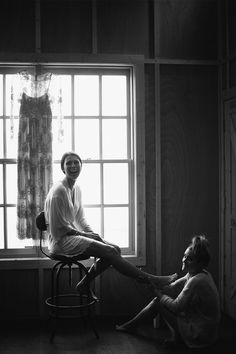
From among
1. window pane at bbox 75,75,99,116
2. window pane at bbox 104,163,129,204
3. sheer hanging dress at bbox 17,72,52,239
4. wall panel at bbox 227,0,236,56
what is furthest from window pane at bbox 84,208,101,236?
wall panel at bbox 227,0,236,56

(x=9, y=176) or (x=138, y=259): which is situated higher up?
(x=9, y=176)

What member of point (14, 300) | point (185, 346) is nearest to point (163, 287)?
point (185, 346)

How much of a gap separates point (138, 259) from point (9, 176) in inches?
Answer: 62.5

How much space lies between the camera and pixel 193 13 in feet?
16.7

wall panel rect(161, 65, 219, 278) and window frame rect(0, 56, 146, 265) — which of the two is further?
wall panel rect(161, 65, 219, 278)

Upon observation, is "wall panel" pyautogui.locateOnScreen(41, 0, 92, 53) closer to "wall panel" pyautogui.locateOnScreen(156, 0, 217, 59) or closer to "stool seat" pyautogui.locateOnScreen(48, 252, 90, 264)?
"wall panel" pyautogui.locateOnScreen(156, 0, 217, 59)

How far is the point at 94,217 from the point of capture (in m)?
5.02

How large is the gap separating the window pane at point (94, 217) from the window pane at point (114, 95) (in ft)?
3.36

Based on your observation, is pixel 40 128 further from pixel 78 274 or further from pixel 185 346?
pixel 185 346

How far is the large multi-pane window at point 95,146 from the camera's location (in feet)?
16.1

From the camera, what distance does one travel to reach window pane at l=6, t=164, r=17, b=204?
4.91 meters

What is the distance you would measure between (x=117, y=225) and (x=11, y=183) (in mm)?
1194

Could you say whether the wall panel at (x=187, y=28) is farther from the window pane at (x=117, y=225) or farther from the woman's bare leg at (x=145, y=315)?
the woman's bare leg at (x=145, y=315)

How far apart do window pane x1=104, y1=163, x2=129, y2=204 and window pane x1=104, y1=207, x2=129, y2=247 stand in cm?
11
